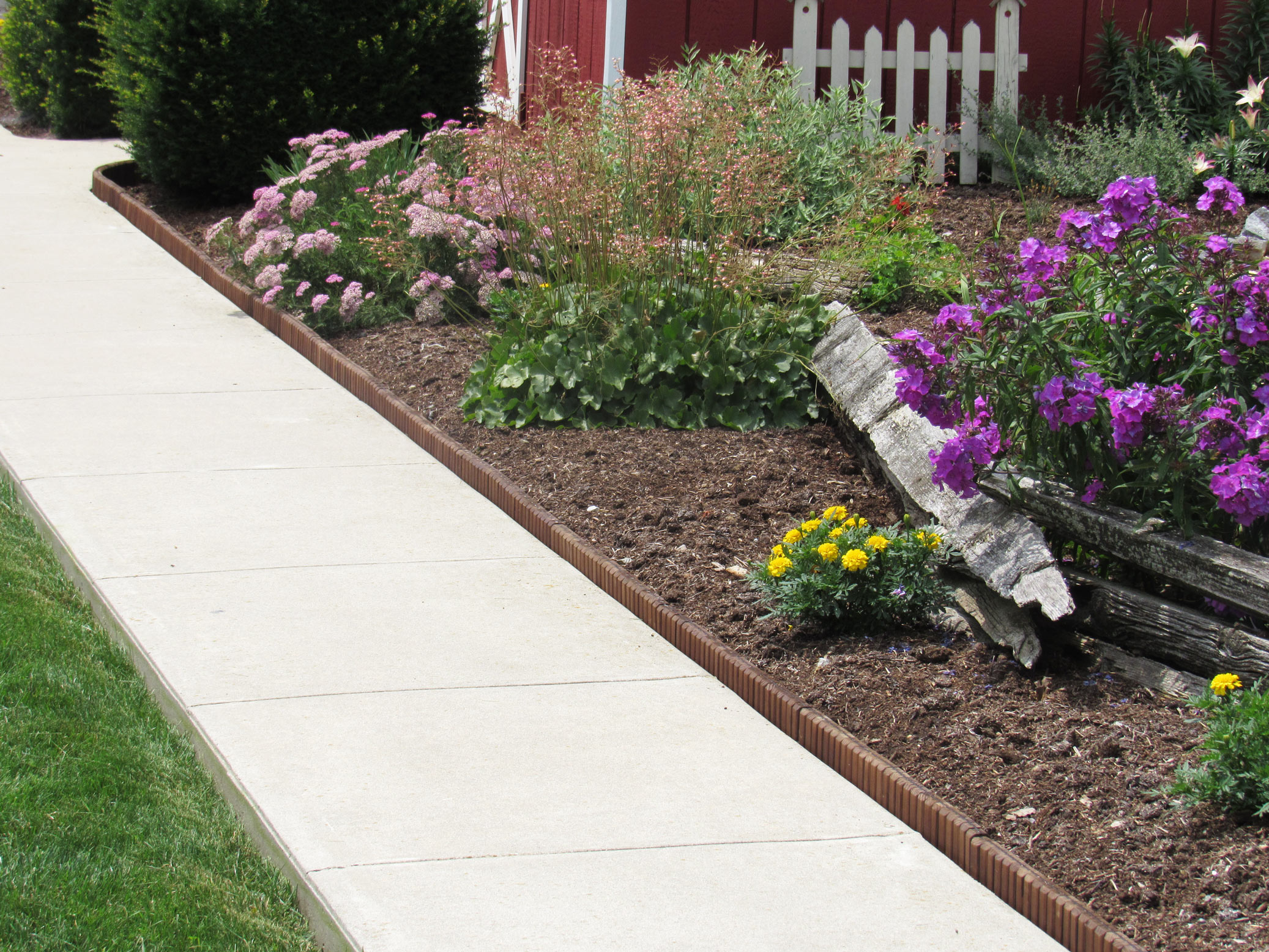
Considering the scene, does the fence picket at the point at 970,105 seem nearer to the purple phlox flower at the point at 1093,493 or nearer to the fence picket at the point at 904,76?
the fence picket at the point at 904,76

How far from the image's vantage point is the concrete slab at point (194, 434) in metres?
5.43

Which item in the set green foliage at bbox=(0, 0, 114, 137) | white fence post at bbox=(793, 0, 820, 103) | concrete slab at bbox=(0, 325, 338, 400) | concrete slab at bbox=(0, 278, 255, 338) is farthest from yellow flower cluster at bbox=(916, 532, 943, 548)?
green foliage at bbox=(0, 0, 114, 137)

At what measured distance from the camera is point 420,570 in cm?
455

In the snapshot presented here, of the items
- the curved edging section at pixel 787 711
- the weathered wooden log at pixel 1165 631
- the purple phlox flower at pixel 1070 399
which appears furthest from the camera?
the purple phlox flower at pixel 1070 399

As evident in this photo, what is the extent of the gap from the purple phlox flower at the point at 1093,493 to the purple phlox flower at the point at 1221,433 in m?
0.32

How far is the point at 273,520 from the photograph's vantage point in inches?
193

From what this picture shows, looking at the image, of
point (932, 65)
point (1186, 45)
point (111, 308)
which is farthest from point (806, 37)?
point (111, 308)

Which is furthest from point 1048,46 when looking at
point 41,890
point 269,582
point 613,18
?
point 41,890

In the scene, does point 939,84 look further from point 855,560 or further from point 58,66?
point 58,66

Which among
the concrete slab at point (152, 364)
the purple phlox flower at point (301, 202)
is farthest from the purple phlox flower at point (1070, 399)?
the purple phlox flower at point (301, 202)

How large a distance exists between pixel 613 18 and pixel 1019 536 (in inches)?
232

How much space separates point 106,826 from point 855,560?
6.60ft

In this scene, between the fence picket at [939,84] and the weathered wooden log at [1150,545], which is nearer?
the weathered wooden log at [1150,545]

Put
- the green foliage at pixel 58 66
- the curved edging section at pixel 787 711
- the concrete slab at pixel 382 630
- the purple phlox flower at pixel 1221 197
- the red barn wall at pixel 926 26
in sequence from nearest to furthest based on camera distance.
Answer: the curved edging section at pixel 787 711 < the purple phlox flower at pixel 1221 197 < the concrete slab at pixel 382 630 < the red barn wall at pixel 926 26 < the green foliage at pixel 58 66
